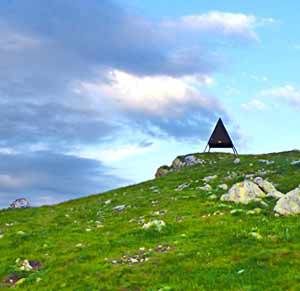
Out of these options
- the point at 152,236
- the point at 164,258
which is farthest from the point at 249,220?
the point at 164,258

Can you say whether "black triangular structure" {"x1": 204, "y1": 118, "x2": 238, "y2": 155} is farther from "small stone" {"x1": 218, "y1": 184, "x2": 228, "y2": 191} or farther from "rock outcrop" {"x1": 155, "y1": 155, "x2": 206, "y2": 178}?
"small stone" {"x1": 218, "y1": 184, "x2": 228, "y2": 191}

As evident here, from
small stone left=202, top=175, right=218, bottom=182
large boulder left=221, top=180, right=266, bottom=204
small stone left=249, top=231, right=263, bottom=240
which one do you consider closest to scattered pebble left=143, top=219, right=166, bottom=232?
small stone left=249, top=231, right=263, bottom=240

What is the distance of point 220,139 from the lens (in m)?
70.6

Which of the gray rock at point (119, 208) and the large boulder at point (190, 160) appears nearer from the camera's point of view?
the gray rock at point (119, 208)

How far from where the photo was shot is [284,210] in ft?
83.5

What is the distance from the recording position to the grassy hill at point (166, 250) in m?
16.9

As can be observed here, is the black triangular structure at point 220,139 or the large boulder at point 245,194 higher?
the black triangular structure at point 220,139

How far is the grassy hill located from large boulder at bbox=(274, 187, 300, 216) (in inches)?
23.1

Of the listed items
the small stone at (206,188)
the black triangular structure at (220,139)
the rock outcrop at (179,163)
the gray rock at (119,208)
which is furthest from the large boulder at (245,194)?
the black triangular structure at (220,139)

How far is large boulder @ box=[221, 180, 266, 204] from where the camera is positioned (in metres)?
28.7

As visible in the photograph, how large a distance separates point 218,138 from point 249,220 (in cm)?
4714

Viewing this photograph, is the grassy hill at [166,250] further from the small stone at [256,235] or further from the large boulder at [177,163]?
the large boulder at [177,163]

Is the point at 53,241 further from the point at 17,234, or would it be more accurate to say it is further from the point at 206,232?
the point at 206,232

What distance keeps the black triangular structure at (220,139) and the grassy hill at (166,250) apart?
3709 cm
